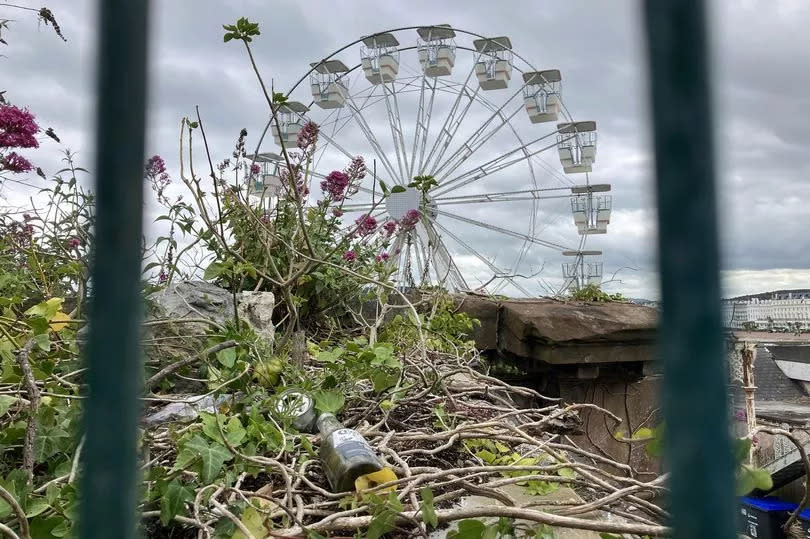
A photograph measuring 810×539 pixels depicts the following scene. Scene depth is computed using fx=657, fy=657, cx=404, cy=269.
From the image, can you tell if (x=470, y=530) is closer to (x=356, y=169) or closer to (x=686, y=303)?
(x=686, y=303)

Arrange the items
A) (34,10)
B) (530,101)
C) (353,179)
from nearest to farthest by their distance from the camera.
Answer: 1. (34,10)
2. (353,179)
3. (530,101)

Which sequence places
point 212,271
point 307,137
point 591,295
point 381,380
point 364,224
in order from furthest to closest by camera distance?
point 591,295, point 364,224, point 307,137, point 212,271, point 381,380

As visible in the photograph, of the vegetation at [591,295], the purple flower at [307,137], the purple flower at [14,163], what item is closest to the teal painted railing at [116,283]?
the purple flower at [14,163]

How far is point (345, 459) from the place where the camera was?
3.25 feet

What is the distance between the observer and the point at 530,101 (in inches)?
439

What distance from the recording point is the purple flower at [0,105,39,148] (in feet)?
4.80

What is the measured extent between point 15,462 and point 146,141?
1080 millimetres

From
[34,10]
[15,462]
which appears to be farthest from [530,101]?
[15,462]

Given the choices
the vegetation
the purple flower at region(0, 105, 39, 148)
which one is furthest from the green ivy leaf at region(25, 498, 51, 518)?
the vegetation

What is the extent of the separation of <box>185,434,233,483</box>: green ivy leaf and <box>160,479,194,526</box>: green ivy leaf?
4 cm

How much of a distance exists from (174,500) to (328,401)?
1.63 feet

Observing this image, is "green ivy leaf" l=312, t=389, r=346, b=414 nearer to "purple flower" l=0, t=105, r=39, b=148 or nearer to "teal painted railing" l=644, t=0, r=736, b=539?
"purple flower" l=0, t=105, r=39, b=148

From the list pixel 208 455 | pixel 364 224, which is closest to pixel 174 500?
pixel 208 455

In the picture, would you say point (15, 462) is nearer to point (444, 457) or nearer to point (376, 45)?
point (444, 457)
